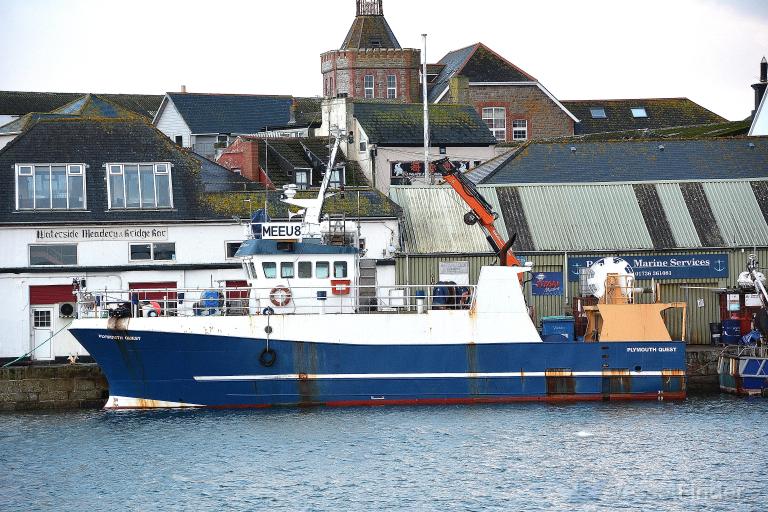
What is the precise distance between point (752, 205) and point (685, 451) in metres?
14.7

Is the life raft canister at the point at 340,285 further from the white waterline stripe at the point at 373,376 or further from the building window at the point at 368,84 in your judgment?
the building window at the point at 368,84

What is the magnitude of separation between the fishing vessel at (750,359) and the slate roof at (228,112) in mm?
40976

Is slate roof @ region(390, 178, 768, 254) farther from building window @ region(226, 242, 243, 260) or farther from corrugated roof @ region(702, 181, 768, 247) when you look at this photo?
building window @ region(226, 242, 243, 260)

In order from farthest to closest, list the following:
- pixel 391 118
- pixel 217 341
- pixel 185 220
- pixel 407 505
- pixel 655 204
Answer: pixel 391 118
pixel 655 204
pixel 185 220
pixel 217 341
pixel 407 505

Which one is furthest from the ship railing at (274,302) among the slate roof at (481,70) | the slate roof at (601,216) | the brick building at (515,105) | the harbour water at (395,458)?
the slate roof at (481,70)

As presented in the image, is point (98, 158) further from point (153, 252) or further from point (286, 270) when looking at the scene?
point (286, 270)

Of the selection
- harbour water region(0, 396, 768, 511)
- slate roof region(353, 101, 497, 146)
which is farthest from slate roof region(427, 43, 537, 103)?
harbour water region(0, 396, 768, 511)

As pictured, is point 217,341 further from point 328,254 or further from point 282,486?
point 282,486

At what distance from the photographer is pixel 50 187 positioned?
41.6 metres

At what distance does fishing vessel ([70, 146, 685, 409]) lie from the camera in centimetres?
3591

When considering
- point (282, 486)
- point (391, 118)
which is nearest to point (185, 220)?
→ point (282, 486)

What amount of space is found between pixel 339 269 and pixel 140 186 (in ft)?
26.0

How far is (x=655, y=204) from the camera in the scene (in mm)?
44188

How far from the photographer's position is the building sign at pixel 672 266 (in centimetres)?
4200
